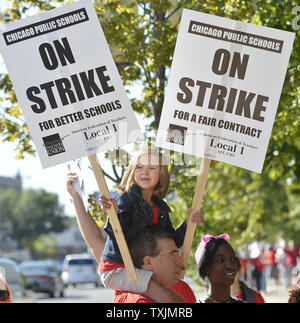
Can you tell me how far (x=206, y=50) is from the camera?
173 inches

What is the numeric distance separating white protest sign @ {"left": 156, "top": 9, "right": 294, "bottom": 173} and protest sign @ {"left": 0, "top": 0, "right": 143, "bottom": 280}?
14.7 inches

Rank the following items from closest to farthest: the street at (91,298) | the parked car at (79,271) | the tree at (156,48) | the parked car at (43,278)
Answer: the tree at (156,48) → the street at (91,298) → the parked car at (43,278) → the parked car at (79,271)

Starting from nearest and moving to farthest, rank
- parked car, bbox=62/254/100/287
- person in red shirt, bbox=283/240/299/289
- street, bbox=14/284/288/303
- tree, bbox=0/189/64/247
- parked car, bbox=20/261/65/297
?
street, bbox=14/284/288/303, person in red shirt, bbox=283/240/299/289, parked car, bbox=20/261/65/297, parked car, bbox=62/254/100/287, tree, bbox=0/189/64/247

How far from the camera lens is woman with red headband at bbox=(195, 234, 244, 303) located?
169 inches

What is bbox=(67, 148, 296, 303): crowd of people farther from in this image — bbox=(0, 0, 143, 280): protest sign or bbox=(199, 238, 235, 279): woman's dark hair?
bbox=(0, 0, 143, 280): protest sign

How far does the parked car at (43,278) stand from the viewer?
2700 cm

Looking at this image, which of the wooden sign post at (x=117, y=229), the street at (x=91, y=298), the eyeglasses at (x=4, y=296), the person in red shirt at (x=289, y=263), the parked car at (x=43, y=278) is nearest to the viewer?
the wooden sign post at (x=117, y=229)

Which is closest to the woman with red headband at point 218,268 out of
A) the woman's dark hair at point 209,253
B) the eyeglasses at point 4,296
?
the woman's dark hair at point 209,253

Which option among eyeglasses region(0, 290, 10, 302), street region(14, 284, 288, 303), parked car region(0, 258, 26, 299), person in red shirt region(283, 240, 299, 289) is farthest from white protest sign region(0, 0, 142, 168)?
person in red shirt region(283, 240, 299, 289)

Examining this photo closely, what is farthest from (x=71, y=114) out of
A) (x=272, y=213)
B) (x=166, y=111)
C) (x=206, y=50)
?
(x=272, y=213)

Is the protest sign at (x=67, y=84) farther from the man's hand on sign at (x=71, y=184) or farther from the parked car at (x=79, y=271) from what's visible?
the parked car at (x=79, y=271)

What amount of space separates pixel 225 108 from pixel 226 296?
45.3 inches
